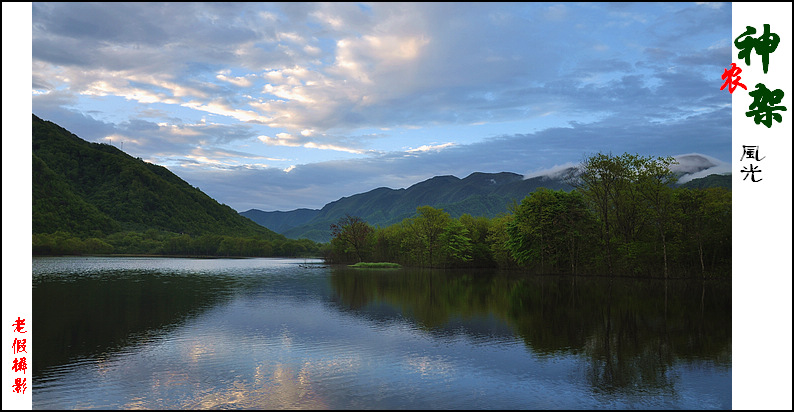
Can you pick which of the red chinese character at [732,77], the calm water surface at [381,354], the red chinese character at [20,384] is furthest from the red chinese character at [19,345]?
the red chinese character at [732,77]

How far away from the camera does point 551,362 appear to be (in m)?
18.7

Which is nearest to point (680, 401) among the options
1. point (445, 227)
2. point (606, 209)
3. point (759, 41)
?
point (759, 41)

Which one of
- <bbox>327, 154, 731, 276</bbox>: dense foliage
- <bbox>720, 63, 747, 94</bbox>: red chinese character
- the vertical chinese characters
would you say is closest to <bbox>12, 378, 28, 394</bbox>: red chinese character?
the vertical chinese characters

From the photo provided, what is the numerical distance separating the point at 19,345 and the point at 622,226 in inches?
2768

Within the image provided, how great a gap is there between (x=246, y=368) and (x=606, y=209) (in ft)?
209

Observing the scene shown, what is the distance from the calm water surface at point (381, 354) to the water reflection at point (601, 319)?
0.12 m

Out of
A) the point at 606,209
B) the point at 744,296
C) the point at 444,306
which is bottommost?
the point at 444,306

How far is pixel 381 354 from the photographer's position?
793 inches

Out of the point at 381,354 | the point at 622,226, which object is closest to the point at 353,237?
the point at 622,226

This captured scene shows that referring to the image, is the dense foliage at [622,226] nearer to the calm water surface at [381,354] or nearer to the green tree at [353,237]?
the calm water surface at [381,354]

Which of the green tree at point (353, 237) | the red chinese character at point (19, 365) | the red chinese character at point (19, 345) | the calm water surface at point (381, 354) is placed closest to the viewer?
the calm water surface at point (381, 354)

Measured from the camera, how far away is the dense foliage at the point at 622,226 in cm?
6075

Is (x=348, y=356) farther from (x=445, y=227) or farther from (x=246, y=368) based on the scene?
(x=445, y=227)

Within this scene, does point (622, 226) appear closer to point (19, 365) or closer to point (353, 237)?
point (19, 365)
